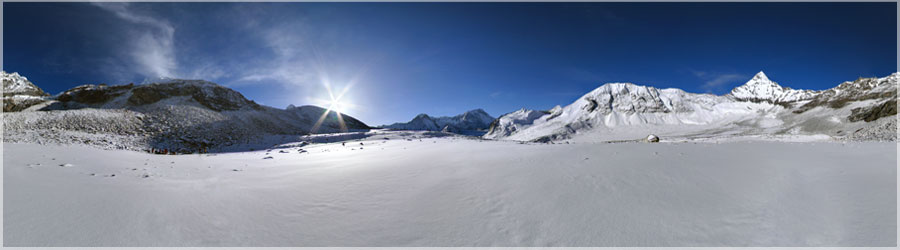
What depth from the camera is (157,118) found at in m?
27.9

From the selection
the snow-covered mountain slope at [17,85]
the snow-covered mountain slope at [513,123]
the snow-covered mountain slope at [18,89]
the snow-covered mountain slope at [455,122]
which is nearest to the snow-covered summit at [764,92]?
the snow-covered mountain slope at [513,123]

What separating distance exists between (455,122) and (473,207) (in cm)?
18285

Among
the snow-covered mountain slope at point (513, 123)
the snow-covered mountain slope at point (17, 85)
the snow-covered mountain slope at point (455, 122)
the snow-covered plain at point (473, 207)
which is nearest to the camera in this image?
the snow-covered plain at point (473, 207)

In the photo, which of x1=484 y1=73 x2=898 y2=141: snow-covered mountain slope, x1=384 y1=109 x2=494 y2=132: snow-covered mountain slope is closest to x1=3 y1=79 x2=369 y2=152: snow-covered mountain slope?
x1=484 y1=73 x2=898 y2=141: snow-covered mountain slope

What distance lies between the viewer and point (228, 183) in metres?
4.96

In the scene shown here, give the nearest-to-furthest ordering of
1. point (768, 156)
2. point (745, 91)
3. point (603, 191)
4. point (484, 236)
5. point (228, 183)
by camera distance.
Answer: point (484, 236)
point (603, 191)
point (228, 183)
point (768, 156)
point (745, 91)

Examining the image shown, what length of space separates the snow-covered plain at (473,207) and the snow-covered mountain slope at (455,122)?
157258mm

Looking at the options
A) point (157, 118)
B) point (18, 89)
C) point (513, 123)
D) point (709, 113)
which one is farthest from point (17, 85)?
point (709, 113)

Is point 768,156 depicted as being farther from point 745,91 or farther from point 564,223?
point 745,91

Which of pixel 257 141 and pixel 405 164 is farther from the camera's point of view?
pixel 257 141

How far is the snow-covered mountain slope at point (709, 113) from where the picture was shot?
49.7 metres

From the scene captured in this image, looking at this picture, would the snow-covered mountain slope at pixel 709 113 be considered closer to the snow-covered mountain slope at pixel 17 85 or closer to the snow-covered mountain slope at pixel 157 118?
the snow-covered mountain slope at pixel 157 118

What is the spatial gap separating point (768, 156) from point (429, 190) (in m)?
7.69

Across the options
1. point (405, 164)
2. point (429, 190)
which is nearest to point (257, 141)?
point (405, 164)
